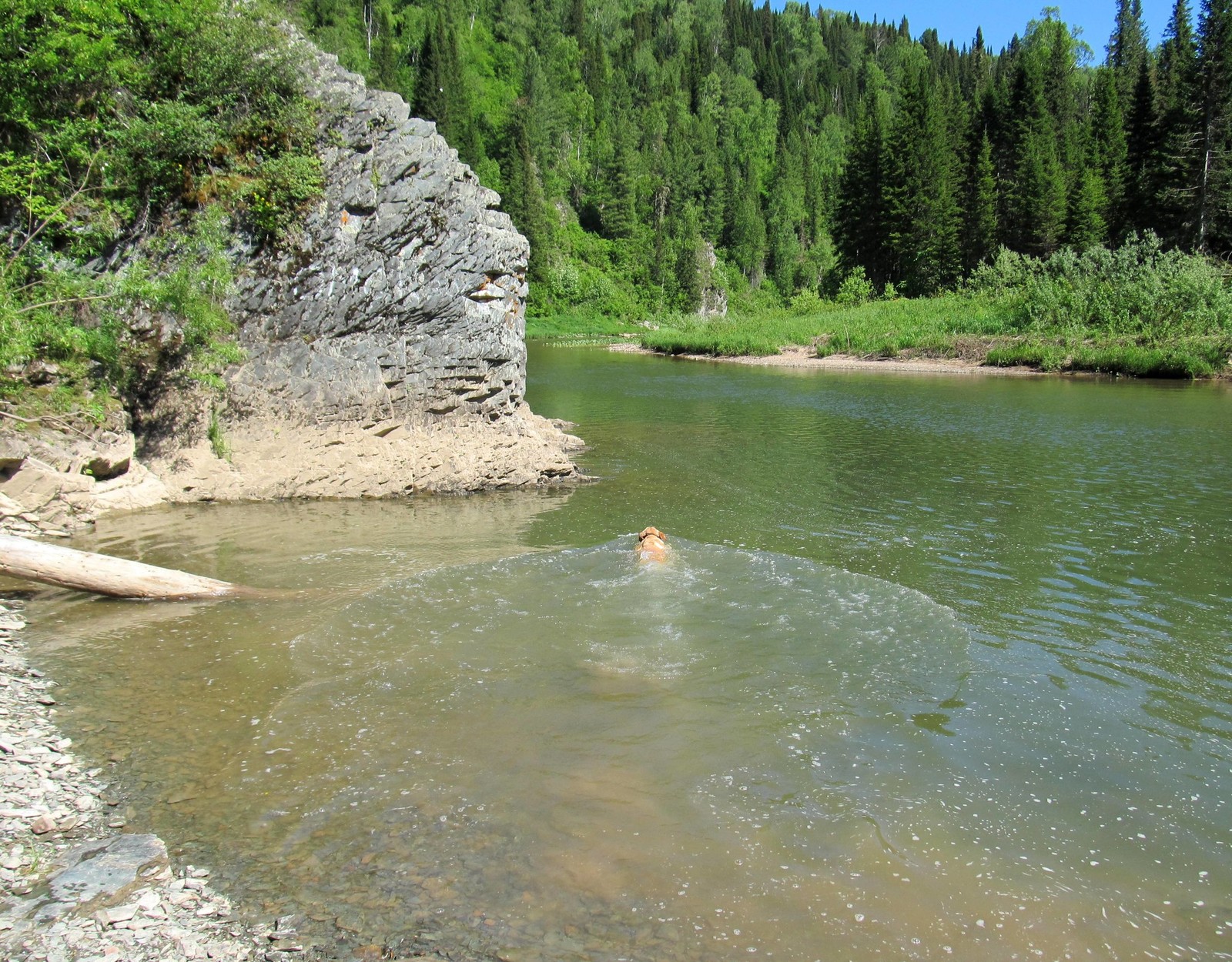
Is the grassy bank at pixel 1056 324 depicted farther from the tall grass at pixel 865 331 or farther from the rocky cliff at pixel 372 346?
the rocky cliff at pixel 372 346

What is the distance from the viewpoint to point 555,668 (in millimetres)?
8250

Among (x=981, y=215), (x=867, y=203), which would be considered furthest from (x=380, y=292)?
(x=867, y=203)

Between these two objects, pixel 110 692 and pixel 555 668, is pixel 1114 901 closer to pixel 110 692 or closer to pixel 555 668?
pixel 555 668

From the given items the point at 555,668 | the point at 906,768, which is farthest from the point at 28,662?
the point at 906,768

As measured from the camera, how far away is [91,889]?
193 inches

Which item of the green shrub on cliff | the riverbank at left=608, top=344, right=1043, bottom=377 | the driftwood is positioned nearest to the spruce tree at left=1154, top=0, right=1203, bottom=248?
the riverbank at left=608, top=344, right=1043, bottom=377

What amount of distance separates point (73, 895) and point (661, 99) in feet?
489

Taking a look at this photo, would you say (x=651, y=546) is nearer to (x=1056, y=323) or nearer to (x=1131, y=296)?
(x=1131, y=296)

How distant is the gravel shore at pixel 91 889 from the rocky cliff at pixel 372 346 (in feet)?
30.3

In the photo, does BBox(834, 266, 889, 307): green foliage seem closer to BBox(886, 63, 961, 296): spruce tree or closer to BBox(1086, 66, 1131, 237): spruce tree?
BBox(886, 63, 961, 296): spruce tree

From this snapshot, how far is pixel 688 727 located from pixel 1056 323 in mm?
47076

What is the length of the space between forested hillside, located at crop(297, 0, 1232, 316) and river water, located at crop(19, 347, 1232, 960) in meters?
17.1

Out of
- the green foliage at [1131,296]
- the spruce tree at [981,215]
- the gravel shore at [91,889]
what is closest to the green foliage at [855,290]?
the spruce tree at [981,215]

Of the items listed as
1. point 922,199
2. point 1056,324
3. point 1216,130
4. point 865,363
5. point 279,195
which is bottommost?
point 865,363
